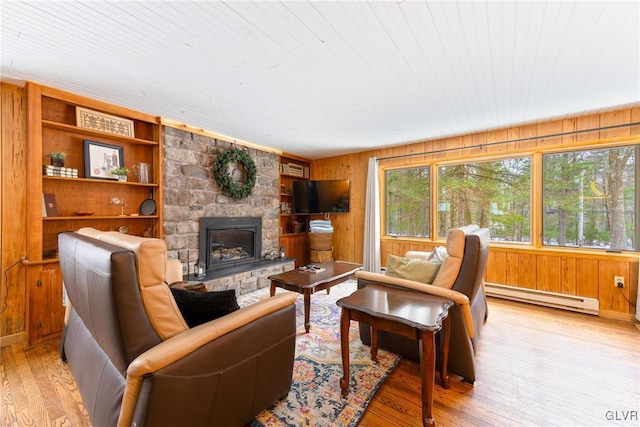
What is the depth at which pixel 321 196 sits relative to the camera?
5.09 meters

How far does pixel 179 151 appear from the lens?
339 cm

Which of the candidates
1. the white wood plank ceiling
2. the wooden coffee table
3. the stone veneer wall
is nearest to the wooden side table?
the wooden coffee table

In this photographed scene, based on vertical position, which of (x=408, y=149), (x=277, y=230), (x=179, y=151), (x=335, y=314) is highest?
(x=408, y=149)

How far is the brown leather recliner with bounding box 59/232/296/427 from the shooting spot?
1010 millimetres

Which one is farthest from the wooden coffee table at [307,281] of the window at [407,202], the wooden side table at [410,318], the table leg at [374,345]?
the window at [407,202]

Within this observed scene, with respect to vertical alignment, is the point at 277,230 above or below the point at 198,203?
below

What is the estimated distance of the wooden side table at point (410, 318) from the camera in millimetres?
1359

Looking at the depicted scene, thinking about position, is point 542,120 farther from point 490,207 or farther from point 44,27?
point 44,27

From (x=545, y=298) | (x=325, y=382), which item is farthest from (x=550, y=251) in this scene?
(x=325, y=382)

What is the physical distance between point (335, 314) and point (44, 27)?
3.29 metres

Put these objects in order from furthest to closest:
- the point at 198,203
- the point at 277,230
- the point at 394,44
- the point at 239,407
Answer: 1. the point at 277,230
2. the point at 198,203
3. the point at 394,44
4. the point at 239,407

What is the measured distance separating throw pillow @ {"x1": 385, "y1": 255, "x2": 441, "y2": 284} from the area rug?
0.68m

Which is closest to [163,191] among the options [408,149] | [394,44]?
[394,44]

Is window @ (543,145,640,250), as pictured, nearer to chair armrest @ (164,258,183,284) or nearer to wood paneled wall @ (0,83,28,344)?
chair armrest @ (164,258,183,284)
